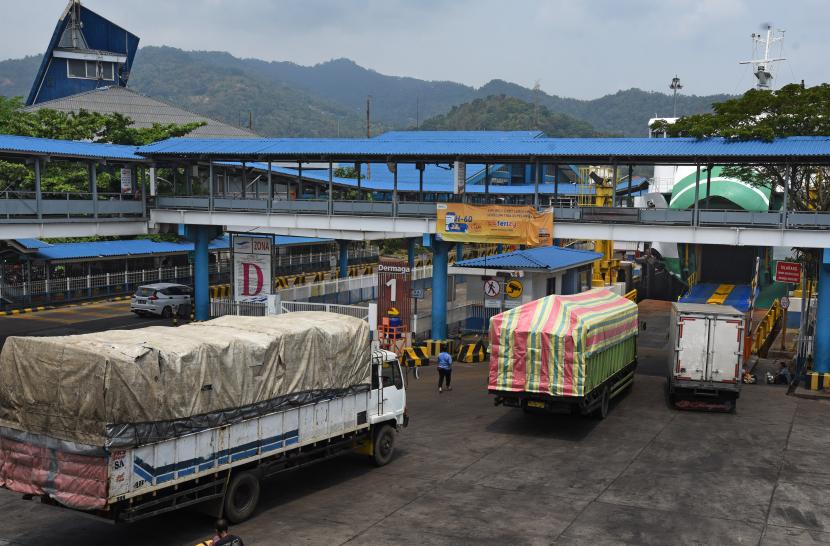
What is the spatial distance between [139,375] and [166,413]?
817 mm

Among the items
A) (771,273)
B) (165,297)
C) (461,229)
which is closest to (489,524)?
(461,229)

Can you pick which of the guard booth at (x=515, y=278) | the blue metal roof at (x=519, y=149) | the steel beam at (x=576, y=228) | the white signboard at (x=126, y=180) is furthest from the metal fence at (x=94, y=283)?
the guard booth at (x=515, y=278)

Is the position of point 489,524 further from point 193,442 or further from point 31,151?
point 31,151

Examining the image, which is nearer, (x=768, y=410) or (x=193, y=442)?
(x=193, y=442)

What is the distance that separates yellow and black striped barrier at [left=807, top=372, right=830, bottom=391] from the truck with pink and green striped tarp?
988 cm

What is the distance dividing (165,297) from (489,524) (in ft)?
97.6

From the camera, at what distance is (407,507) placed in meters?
16.3

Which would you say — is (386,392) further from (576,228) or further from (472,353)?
(472,353)

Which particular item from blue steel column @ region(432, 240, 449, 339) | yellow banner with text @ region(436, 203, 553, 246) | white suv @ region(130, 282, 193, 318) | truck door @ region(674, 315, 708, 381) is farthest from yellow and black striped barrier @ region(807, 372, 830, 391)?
white suv @ region(130, 282, 193, 318)

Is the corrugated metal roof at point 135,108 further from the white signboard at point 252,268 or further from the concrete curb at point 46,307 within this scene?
the white signboard at point 252,268

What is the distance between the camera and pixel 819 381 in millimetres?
28406

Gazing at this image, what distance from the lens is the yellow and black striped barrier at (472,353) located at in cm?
3378

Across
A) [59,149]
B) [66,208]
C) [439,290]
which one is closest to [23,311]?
[66,208]

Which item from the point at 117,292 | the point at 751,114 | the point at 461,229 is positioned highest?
the point at 751,114
